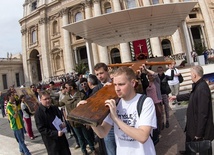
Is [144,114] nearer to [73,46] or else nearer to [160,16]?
[160,16]

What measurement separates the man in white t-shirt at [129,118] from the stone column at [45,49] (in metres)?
33.9

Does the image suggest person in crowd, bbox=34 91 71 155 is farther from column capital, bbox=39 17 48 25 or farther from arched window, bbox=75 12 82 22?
column capital, bbox=39 17 48 25

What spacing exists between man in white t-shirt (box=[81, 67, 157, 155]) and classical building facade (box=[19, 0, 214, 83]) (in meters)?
25.8

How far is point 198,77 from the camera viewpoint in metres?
3.07

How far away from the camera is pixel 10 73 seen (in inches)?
1580

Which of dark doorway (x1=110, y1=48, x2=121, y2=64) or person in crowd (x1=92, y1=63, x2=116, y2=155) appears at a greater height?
dark doorway (x1=110, y1=48, x2=121, y2=64)

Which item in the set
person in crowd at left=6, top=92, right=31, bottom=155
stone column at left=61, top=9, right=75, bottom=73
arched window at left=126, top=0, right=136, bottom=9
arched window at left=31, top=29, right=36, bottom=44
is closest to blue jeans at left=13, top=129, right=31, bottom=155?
person in crowd at left=6, top=92, right=31, bottom=155

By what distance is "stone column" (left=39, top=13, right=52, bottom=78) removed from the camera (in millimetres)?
34312

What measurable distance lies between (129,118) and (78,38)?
32.8m

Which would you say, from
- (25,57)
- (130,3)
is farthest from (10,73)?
(130,3)

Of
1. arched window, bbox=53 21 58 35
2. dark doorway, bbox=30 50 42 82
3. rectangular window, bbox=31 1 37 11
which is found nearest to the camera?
arched window, bbox=53 21 58 35

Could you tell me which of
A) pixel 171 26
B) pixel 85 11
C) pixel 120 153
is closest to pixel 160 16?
pixel 171 26

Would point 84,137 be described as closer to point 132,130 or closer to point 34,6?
point 132,130

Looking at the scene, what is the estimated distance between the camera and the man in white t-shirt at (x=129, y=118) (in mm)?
1505
